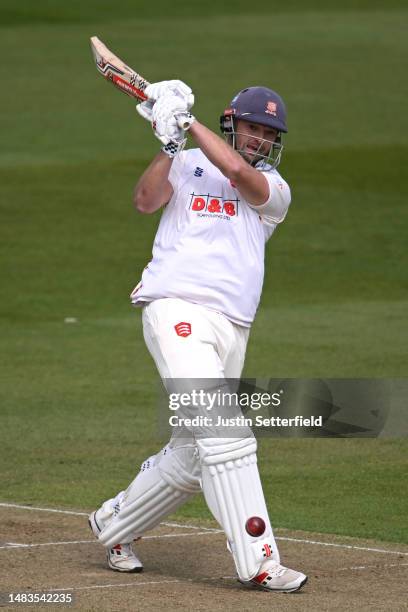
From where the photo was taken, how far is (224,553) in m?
7.67

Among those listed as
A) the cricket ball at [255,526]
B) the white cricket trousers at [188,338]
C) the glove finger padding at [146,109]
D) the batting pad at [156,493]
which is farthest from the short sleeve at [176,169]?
the cricket ball at [255,526]

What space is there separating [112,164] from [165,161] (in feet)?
58.4

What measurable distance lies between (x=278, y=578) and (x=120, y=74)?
2618 millimetres

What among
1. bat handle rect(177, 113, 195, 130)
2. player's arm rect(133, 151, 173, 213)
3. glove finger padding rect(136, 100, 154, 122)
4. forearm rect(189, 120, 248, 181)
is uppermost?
glove finger padding rect(136, 100, 154, 122)

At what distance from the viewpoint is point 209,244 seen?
6.92 m

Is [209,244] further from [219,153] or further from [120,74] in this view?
[120,74]

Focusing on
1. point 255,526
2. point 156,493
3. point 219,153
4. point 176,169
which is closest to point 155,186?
point 176,169

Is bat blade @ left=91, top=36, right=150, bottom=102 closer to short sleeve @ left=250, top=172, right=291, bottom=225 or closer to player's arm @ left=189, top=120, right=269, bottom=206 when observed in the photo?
player's arm @ left=189, top=120, right=269, bottom=206

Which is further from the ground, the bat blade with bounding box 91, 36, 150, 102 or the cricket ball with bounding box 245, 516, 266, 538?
the bat blade with bounding box 91, 36, 150, 102

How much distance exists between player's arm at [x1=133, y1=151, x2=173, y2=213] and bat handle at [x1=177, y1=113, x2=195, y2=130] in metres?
0.17

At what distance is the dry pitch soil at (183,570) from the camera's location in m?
6.52

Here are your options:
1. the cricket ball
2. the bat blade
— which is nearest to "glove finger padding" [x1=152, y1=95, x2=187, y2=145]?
the bat blade

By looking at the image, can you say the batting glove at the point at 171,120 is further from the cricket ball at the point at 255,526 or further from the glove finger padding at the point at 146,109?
the cricket ball at the point at 255,526

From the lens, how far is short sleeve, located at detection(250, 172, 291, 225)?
7039 mm
